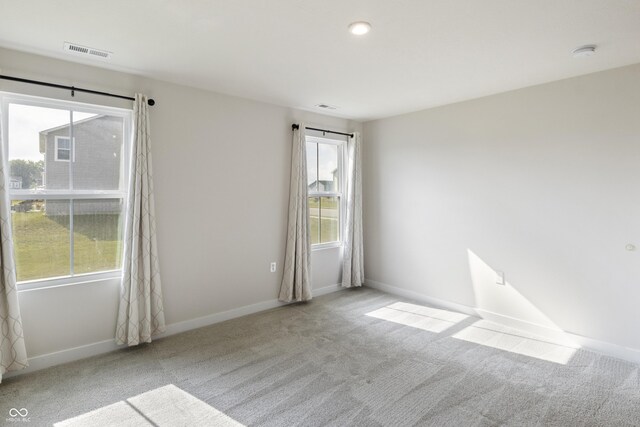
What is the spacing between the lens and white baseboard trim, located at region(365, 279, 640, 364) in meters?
2.94

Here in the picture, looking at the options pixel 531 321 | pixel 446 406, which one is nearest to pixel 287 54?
pixel 446 406

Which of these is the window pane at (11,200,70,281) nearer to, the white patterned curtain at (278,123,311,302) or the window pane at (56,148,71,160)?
the window pane at (56,148,71,160)

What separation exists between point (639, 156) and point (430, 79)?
6.03 feet

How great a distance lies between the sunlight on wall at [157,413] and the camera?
2.10 meters

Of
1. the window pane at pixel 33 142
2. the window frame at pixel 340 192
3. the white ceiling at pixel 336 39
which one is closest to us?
the white ceiling at pixel 336 39

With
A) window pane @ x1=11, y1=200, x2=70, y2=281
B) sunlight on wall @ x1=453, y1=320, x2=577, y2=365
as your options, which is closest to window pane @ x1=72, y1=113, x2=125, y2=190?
window pane @ x1=11, y1=200, x2=70, y2=281

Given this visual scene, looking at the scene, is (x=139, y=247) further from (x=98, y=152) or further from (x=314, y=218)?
(x=314, y=218)

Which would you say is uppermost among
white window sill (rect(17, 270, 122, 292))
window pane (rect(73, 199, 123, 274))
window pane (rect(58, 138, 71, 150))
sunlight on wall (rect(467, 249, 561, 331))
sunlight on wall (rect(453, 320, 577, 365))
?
window pane (rect(58, 138, 71, 150))

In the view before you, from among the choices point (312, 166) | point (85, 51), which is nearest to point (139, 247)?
point (85, 51)

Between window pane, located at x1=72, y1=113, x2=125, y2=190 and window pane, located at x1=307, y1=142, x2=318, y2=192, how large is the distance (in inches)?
89.1

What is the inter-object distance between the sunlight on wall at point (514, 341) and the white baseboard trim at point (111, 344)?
202 cm

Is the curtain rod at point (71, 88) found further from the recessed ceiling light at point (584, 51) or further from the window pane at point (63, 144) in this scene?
the recessed ceiling light at point (584, 51)

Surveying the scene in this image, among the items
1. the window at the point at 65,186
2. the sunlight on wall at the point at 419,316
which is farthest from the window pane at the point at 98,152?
the sunlight on wall at the point at 419,316

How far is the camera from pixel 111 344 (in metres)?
3.03
